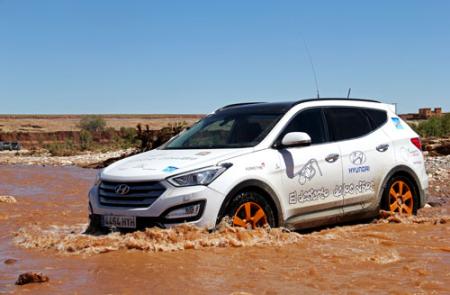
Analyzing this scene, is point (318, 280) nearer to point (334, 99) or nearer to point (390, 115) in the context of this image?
point (334, 99)

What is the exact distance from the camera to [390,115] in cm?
887

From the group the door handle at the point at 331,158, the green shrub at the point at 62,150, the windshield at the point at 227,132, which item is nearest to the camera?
the windshield at the point at 227,132

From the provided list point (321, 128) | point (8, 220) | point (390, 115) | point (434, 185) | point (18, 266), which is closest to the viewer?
point (18, 266)

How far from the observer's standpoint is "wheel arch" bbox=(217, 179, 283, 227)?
6584 mm

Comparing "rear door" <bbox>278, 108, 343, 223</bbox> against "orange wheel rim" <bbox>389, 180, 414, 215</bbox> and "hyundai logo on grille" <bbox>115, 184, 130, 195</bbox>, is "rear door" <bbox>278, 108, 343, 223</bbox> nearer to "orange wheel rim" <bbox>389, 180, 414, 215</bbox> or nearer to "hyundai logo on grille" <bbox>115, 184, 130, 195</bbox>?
"orange wheel rim" <bbox>389, 180, 414, 215</bbox>

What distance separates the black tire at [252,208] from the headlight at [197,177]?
0.99ft

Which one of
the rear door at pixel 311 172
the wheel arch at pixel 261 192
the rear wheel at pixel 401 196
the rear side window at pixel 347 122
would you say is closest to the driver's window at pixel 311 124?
the rear door at pixel 311 172

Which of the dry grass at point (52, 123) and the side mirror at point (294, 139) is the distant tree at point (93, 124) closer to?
the dry grass at point (52, 123)

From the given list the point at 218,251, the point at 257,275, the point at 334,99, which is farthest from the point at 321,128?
the point at 257,275

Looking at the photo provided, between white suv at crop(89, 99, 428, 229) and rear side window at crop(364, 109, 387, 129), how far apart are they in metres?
0.02

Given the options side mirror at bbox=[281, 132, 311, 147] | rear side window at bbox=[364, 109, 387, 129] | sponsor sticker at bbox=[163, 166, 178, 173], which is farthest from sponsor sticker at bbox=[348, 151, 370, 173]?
sponsor sticker at bbox=[163, 166, 178, 173]

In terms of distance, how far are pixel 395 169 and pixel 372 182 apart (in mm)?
428

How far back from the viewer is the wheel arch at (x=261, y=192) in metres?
6.58

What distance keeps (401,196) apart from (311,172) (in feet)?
5.44
